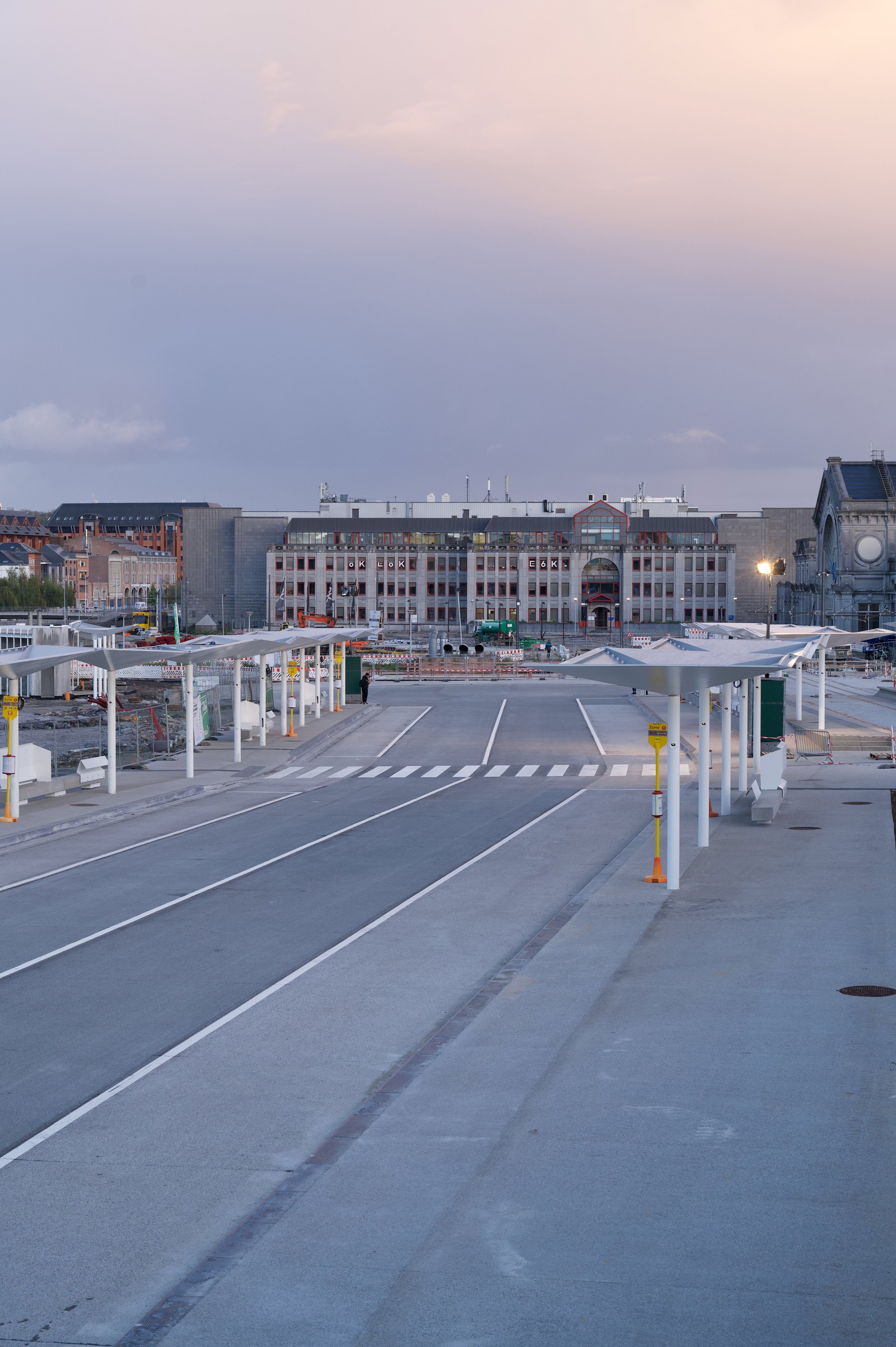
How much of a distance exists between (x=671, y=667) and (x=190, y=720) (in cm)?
2012

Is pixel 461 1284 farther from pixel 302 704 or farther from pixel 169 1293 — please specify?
pixel 302 704

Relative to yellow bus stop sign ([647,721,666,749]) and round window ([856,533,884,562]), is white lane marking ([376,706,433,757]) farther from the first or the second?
round window ([856,533,884,562])

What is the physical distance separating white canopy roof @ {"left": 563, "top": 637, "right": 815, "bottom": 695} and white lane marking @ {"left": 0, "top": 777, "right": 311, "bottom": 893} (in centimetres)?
918

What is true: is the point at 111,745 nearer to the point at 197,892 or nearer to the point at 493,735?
the point at 197,892

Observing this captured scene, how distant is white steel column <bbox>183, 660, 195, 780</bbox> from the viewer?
36.7m

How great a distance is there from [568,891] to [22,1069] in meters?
10.5

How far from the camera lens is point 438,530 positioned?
168m

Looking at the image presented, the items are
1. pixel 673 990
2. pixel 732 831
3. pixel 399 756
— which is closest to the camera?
pixel 673 990

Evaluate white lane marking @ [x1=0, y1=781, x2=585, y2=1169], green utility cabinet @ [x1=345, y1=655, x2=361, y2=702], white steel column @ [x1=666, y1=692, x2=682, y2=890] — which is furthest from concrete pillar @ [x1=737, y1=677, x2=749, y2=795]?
green utility cabinet @ [x1=345, y1=655, x2=361, y2=702]

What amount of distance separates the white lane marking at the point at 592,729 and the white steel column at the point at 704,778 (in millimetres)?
18832

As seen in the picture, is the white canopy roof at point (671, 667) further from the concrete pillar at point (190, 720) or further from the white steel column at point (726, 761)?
the concrete pillar at point (190, 720)

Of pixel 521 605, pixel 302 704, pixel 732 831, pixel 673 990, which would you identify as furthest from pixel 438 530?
pixel 673 990

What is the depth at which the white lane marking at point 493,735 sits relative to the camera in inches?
1753

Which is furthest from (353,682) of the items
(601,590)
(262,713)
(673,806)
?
(601,590)
